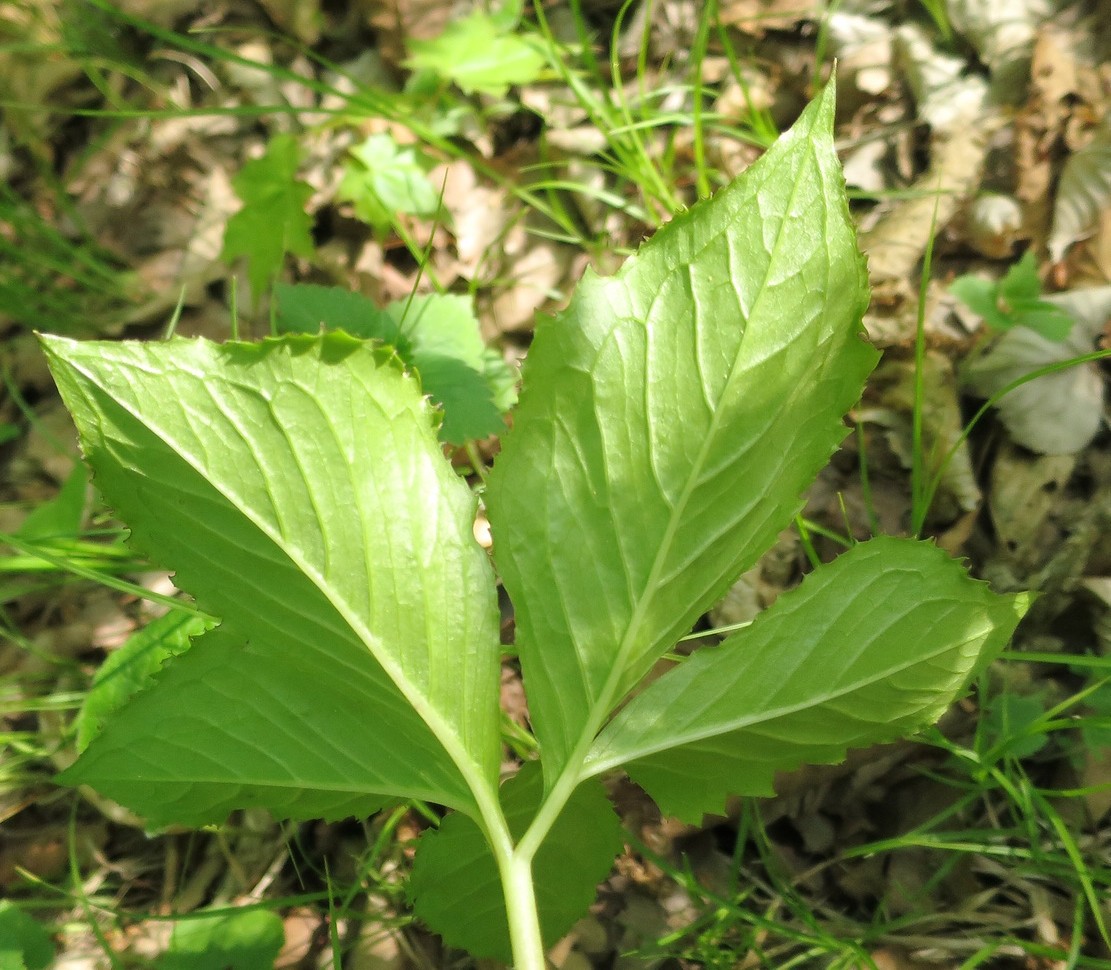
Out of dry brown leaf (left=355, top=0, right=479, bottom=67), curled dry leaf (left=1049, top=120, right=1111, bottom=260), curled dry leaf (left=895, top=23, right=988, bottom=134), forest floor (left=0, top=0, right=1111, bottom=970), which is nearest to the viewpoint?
forest floor (left=0, top=0, right=1111, bottom=970)

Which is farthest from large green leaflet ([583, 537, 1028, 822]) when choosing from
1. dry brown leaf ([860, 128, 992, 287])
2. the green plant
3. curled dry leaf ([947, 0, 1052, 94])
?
curled dry leaf ([947, 0, 1052, 94])

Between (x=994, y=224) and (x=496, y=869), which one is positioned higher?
(x=994, y=224)

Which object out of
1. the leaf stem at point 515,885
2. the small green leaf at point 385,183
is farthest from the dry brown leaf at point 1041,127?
the leaf stem at point 515,885

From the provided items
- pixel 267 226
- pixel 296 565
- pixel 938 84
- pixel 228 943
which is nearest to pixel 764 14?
pixel 938 84

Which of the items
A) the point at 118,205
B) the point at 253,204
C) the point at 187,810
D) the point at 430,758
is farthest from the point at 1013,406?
the point at 118,205

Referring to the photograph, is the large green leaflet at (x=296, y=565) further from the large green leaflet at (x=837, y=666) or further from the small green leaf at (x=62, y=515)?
the small green leaf at (x=62, y=515)

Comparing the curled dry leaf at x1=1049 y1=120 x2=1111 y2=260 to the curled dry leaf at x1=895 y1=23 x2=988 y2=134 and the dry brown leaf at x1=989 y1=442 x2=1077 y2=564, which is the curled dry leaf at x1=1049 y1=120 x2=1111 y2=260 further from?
the dry brown leaf at x1=989 y1=442 x2=1077 y2=564

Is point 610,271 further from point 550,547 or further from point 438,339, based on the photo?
point 550,547
